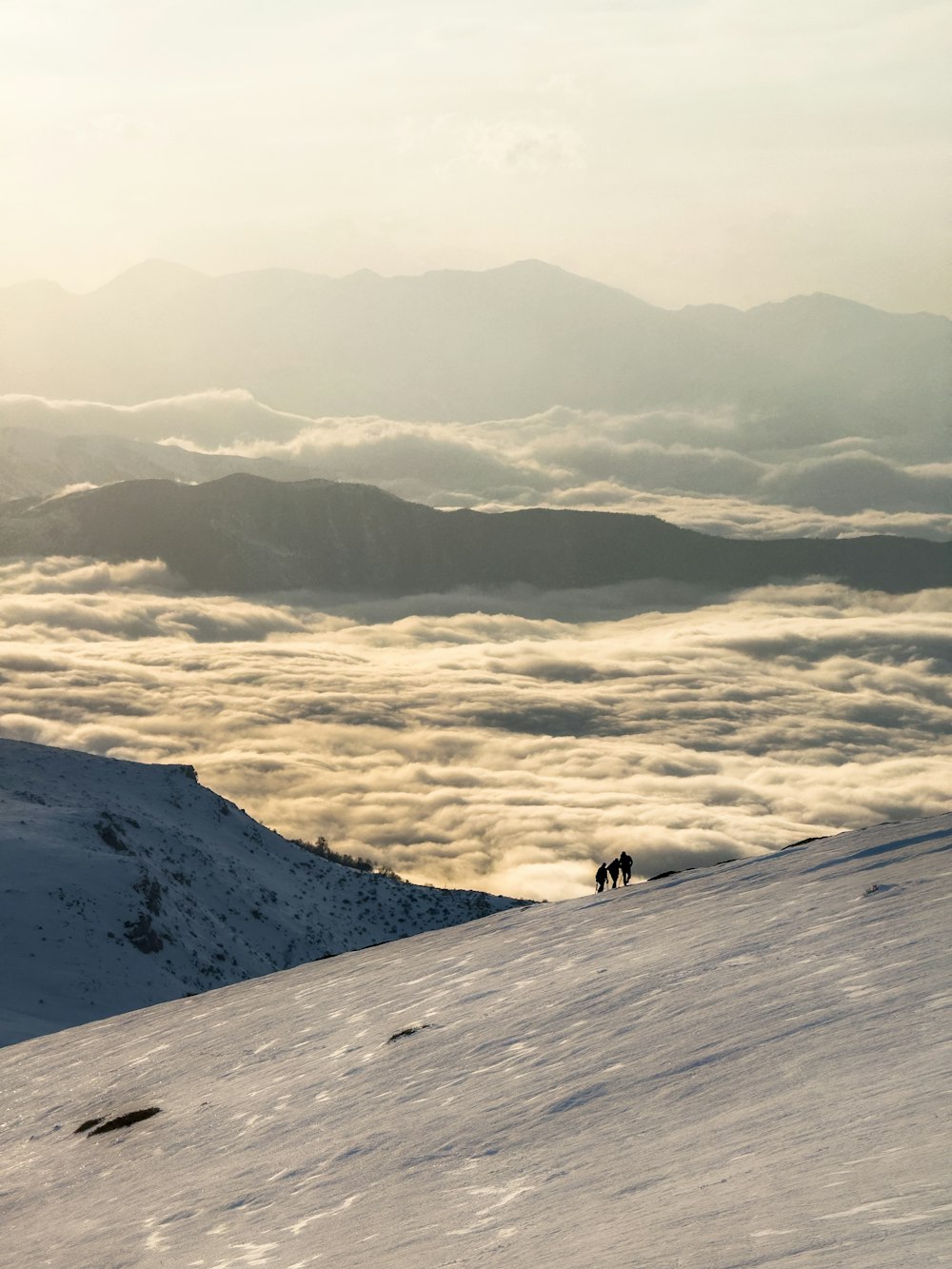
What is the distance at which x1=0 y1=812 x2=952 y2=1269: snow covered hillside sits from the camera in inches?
531

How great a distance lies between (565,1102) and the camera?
61.7 feet

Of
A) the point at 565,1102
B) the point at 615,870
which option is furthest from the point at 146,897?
the point at 565,1102

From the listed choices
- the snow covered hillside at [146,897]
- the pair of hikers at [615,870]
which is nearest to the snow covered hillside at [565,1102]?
the pair of hikers at [615,870]

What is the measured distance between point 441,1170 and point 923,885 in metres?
11.3

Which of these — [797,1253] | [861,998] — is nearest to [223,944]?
[861,998]

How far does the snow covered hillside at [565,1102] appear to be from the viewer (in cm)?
1348

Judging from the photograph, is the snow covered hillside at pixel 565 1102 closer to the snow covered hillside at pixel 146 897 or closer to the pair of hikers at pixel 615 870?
the pair of hikers at pixel 615 870

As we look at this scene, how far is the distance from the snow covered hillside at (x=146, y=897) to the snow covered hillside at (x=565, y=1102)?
34887 millimetres

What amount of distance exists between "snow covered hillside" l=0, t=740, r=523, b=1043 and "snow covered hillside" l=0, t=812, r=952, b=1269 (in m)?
34.9

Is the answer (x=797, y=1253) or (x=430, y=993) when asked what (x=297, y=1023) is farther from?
(x=797, y=1253)

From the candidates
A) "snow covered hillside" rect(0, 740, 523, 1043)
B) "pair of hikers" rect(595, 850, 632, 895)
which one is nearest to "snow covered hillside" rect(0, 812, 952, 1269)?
"pair of hikers" rect(595, 850, 632, 895)

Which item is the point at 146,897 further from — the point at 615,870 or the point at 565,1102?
the point at 565,1102

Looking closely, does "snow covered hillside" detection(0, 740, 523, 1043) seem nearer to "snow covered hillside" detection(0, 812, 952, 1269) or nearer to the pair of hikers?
the pair of hikers

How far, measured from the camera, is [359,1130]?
2017 centimetres
